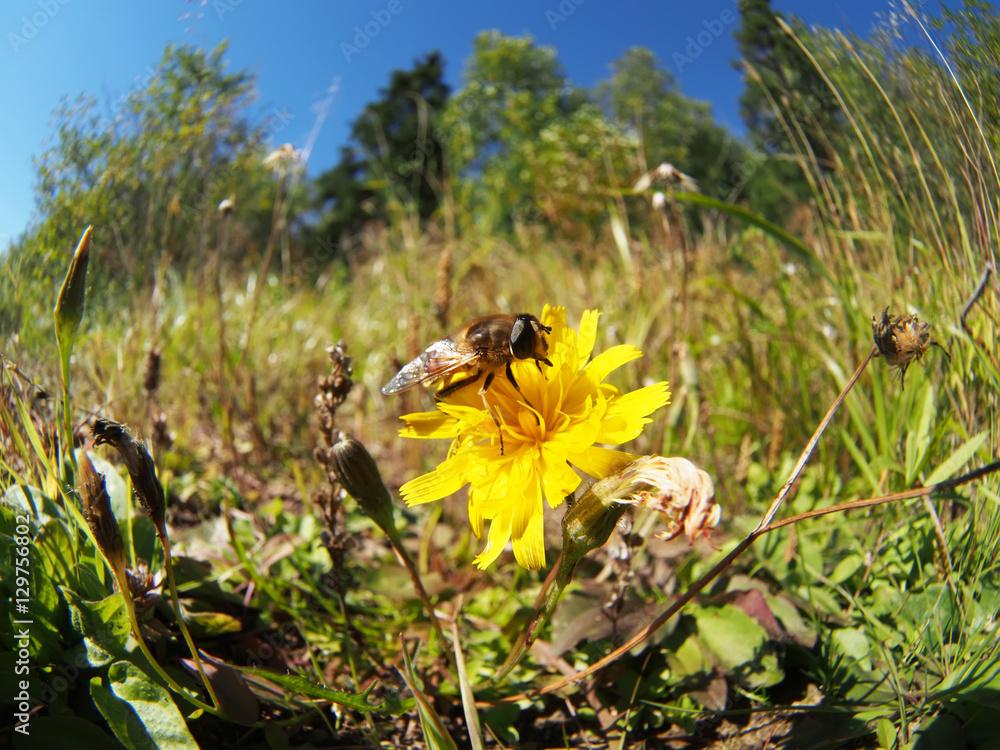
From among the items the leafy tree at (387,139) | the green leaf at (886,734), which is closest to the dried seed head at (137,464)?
the green leaf at (886,734)

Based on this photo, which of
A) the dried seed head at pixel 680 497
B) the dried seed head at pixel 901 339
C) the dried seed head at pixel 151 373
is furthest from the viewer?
the dried seed head at pixel 151 373

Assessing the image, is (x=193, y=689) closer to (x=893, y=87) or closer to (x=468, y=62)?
(x=893, y=87)

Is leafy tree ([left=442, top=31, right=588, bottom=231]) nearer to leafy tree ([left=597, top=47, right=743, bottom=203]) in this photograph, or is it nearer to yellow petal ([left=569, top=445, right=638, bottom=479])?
leafy tree ([left=597, top=47, right=743, bottom=203])

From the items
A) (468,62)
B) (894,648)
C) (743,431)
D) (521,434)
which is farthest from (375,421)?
(468,62)

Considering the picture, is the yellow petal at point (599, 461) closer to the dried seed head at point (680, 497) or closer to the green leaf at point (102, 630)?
the dried seed head at point (680, 497)

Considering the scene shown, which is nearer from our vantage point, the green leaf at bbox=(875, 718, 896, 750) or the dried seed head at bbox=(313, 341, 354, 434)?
the green leaf at bbox=(875, 718, 896, 750)

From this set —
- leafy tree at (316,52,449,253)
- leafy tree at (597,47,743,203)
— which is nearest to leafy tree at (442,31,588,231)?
leafy tree at (316,52,449,253)
